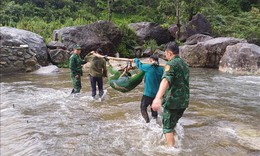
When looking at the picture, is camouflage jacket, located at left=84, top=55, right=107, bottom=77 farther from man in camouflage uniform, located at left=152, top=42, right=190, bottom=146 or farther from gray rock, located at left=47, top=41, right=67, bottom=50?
gray rock, located at left=47, top=41, right=67, bottom=50

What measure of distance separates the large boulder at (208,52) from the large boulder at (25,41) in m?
7.82

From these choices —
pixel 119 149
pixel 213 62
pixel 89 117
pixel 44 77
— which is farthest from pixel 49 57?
pixel 119 149

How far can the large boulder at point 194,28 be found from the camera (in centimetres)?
2252

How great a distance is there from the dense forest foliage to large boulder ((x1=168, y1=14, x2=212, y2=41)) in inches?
23.7

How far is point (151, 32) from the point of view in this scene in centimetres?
2238

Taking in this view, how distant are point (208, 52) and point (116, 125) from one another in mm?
11606

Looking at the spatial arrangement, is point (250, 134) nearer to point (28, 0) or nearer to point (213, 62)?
point (213, 62)

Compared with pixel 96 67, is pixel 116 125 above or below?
below

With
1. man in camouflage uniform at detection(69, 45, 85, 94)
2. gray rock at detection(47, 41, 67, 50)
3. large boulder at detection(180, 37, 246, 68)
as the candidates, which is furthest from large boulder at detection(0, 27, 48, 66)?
large boulder at detection(180, 37, 246, 68)

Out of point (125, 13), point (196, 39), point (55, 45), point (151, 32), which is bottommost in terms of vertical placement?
point (55, 45)

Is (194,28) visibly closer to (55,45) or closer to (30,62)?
(55,45)

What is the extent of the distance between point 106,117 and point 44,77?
7209 mm

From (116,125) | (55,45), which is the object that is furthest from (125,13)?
(116,125)

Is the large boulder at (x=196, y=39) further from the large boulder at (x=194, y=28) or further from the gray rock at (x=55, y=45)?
the gray rock at (x=55, y=45)
